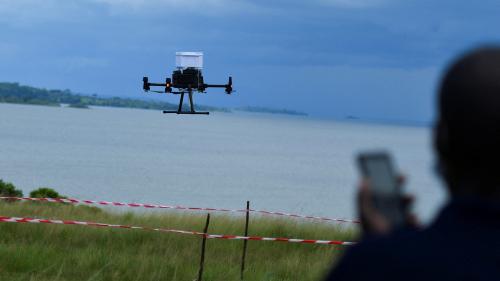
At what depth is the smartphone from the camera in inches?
60.9

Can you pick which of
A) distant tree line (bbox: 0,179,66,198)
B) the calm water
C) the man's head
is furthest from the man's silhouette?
the calm water

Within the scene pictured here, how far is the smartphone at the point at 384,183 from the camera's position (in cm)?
155

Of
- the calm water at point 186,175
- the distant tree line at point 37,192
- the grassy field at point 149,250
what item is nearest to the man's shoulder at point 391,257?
the grassy field at point 149,250

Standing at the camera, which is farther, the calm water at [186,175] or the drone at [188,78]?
the calm water at [186,175]

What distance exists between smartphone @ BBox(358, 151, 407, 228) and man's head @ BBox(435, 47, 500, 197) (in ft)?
0.43

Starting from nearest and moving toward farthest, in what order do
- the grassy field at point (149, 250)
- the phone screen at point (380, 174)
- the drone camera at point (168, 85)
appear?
the phone screen at point (380, 174)
the grassy field at point (149, 250)
the drone camera at point (168, 85)

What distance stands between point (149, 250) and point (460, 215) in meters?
11.8

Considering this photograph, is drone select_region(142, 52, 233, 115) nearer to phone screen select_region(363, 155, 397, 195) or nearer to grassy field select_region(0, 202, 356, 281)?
grassy field select_region(0, 202, 356, 281)

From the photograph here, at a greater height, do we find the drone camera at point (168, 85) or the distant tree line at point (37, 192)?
the drone camera at point (168, 85)

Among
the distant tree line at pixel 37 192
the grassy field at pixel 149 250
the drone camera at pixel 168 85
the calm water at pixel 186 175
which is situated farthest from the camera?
the calm water at pixel 186 175

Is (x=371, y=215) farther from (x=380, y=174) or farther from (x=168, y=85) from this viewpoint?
(x=168, y=85)

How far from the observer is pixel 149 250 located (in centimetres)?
1320

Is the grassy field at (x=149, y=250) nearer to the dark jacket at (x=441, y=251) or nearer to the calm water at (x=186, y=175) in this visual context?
the dark jacket at (x=441, y=251)

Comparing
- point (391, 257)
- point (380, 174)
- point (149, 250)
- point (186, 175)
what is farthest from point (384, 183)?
point (186, 175)
